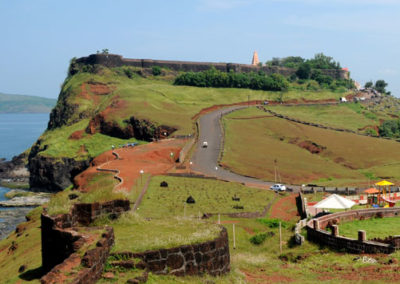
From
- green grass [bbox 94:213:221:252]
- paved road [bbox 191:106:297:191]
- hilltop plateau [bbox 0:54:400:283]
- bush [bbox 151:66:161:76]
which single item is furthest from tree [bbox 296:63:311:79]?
green grass [bbox 94:213:221:252]

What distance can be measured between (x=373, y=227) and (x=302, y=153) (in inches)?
2338

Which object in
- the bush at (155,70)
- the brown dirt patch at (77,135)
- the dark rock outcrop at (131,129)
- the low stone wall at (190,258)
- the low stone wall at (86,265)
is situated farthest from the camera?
the bush at (155,70)

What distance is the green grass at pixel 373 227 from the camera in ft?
86.4

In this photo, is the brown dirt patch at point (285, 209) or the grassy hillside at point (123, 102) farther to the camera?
the grassy hillside at point (123, 102)

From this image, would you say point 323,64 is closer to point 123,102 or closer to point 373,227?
point 123,102

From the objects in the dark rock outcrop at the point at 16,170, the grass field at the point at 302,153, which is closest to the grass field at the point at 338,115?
the grass field at the point at 302,153

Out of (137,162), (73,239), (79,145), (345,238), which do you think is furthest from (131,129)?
(73,239)

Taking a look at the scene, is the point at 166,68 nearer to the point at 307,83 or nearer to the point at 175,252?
the point at 307,83

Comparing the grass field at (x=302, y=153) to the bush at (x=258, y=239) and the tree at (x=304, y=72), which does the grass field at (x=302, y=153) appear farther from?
the tree at (x=304, y=72)

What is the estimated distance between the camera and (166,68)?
538 ft

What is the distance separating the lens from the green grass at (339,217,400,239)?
26328 millimetres

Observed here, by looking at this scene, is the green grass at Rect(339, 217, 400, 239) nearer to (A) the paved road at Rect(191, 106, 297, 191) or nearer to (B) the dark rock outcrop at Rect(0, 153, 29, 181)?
(A) the paved road at Rect(191, 106, 297, 191)

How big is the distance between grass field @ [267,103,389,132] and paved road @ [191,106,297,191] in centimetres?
2133

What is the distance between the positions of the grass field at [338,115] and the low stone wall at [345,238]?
85169 mm
